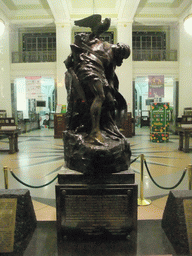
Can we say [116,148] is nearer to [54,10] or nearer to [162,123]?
[162,123]

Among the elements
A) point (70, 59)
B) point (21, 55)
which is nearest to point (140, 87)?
point (21, 55)

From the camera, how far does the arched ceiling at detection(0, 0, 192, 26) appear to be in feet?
33.6

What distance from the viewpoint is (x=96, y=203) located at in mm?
2162

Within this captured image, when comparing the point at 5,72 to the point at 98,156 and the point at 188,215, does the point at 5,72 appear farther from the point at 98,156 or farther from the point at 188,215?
the point at 188,215

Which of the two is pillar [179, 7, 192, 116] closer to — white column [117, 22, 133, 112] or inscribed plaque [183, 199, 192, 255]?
white column [117, 22, 133, 112]

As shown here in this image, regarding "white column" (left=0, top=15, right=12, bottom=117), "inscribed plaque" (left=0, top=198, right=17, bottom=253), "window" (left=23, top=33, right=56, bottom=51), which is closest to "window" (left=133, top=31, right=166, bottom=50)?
"window" (left=23, top=33, right=56, bottom=51)

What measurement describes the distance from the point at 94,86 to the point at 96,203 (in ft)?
3.82

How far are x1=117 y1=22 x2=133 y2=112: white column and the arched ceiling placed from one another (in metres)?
0.35

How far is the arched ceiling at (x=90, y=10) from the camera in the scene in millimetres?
10227

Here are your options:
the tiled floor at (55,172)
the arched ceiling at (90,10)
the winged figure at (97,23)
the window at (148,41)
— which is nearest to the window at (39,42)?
the arched ceiling at (90,10)

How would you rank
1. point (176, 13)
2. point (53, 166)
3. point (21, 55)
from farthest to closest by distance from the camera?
1. point (21, 55)
2. point (176, 13)
3. point (53, 166)

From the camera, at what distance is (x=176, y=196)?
2186 millimetres

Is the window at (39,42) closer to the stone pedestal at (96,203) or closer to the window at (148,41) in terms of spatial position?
the window at (148,41)

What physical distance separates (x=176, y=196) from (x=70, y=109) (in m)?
1.47
